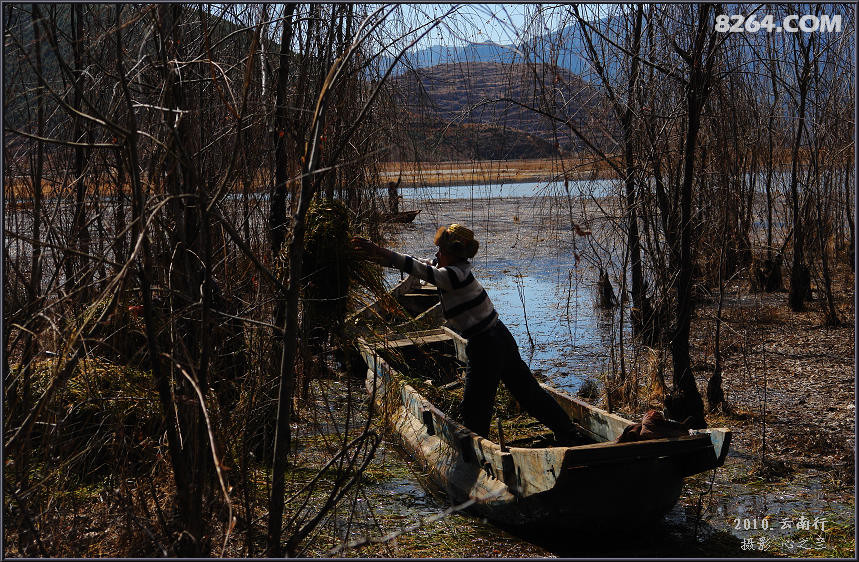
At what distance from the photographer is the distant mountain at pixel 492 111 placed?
6.28 metres

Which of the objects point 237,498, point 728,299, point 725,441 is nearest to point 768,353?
point 728,299

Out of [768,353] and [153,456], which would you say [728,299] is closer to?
[768,353]

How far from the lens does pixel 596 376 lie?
946 centimetres

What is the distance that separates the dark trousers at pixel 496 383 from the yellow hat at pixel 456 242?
0.57 m

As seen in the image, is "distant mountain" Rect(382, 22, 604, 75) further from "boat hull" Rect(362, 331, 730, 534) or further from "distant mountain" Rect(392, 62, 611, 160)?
"boat hull" Rect(362, 331, 730, 534)

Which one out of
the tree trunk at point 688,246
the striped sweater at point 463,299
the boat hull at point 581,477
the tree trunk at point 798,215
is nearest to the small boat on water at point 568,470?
the boat hull at point 581,477

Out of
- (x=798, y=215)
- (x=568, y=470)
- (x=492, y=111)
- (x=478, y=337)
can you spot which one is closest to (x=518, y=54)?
(x=478, y=337)

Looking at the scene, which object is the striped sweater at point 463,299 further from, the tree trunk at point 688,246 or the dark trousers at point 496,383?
the tree trunk at point 688,246

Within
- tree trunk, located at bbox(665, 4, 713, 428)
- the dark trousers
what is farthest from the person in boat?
tree trunk, located at bbox(665, 4, 713, 428)

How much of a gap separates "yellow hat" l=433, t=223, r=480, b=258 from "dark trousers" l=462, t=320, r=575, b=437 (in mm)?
568

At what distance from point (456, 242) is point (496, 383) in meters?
1.07

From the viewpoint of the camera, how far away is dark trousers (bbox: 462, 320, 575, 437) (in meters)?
5.82

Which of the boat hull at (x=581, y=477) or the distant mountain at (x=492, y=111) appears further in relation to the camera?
the distant mountain at (x=492, y=111)

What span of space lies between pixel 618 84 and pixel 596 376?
11.2 ft
